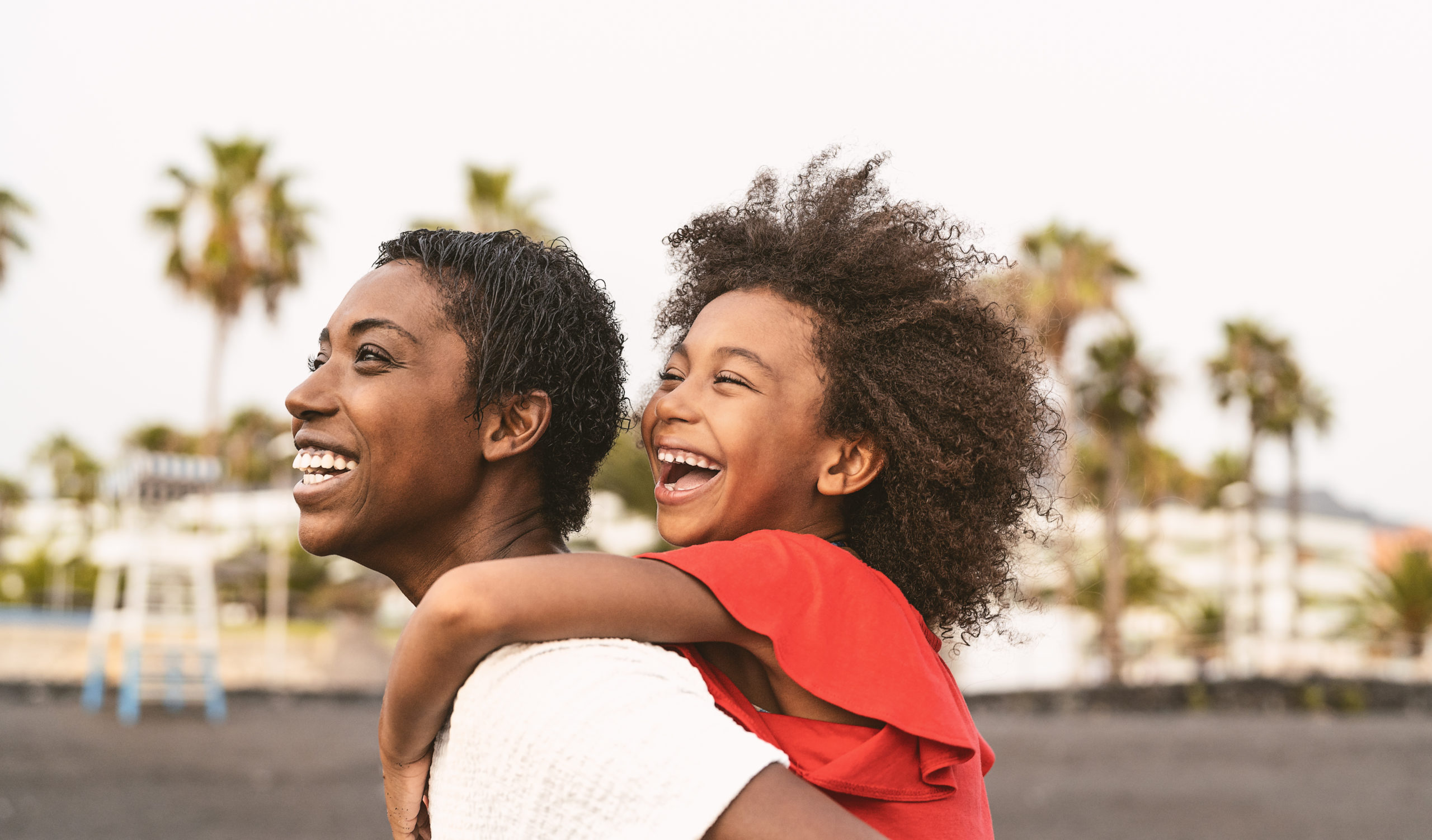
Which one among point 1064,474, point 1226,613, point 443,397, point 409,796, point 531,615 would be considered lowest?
point 1226,613

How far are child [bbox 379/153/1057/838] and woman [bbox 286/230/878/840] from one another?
0.07 meters

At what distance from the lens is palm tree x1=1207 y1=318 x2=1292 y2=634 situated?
38000 mm

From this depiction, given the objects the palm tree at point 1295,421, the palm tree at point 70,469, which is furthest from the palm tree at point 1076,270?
the palm tree at point 70,469

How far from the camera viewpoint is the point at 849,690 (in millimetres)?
1480

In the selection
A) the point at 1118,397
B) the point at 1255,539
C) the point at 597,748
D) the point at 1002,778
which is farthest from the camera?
the point at 1255,539

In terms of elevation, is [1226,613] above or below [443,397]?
below

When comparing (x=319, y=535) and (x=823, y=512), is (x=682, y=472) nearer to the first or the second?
(x=823, y=512)

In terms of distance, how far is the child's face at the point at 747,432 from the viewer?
1882 millimetres

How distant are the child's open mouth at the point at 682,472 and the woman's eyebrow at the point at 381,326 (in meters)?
0.42

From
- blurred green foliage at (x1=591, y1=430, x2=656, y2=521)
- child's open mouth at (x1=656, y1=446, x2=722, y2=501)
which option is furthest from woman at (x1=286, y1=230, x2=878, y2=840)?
blurred green foliage at (x1=591, y1=430, x2=656, y2=521)

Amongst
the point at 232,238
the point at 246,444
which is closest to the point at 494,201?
the point at 232,238

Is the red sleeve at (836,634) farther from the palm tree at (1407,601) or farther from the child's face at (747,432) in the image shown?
the palm tree at (1407,601)

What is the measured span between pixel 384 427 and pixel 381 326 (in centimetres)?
15

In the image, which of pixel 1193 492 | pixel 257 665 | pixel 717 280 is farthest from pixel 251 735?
pixel 1193 492
